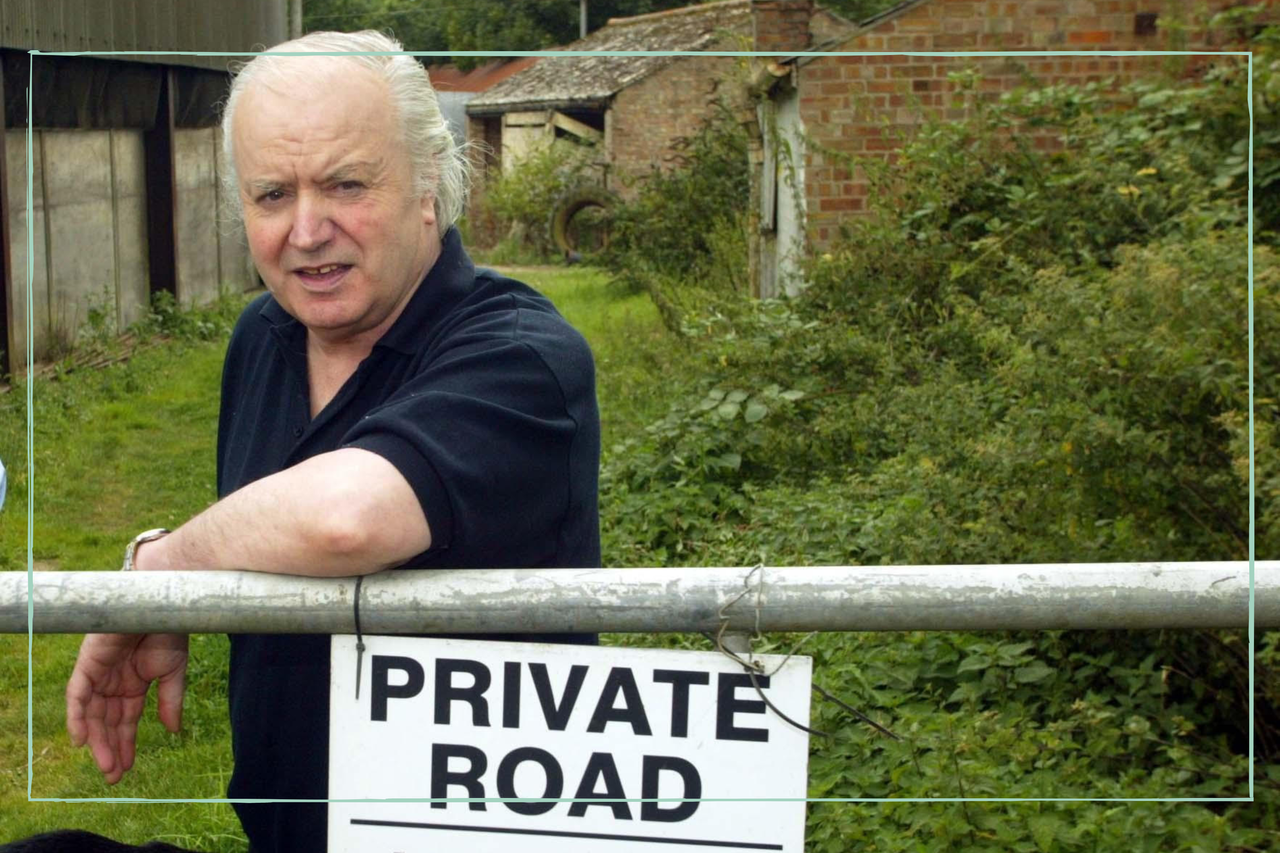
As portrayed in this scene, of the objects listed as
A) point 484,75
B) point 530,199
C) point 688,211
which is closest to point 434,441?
point 688,211

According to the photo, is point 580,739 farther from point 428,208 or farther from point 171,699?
point 428,208

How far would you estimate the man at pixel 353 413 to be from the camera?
5.25 feet

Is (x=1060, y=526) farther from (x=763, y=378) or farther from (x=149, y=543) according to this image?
(x=763, y=378)

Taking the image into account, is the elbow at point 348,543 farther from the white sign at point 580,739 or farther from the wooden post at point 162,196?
the wooden post at point 162,196

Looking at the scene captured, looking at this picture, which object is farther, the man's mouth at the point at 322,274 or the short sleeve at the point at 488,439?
the man's mouth at the point at 322,274

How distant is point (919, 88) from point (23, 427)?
19.8 feet

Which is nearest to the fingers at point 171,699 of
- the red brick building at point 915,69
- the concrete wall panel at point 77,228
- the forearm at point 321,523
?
the forearm at point 321,523

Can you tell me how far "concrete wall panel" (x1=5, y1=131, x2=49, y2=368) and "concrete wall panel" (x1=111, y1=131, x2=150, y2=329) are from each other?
1.69m

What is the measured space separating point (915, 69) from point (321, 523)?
9075 mm

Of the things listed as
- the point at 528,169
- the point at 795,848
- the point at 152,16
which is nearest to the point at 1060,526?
the point at 795,848

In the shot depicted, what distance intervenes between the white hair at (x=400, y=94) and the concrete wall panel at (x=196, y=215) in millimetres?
12010

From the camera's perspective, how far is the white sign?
1557 mm

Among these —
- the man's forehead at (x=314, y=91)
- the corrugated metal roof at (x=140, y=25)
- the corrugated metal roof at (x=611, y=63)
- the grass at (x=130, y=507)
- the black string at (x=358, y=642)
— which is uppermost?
the corrugated metal roof at (x=611, y=63)

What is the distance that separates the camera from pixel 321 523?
1513 millimetres
